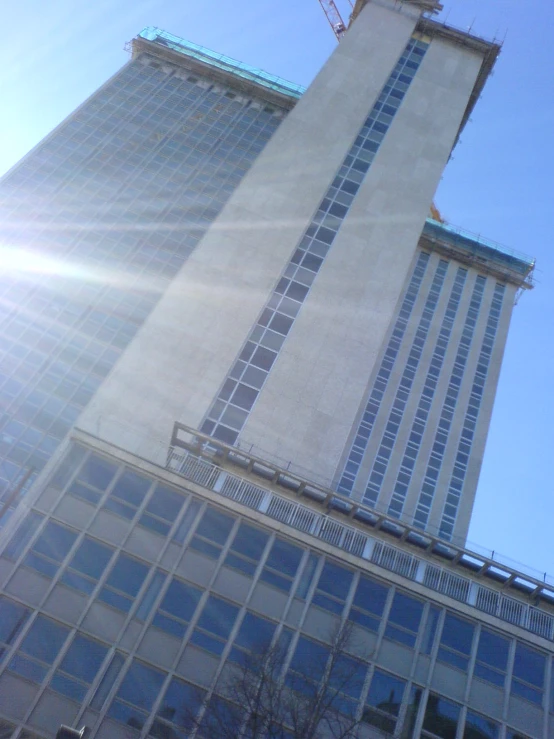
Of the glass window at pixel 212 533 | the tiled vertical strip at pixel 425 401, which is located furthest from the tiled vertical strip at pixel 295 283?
the tiled vertical strip at pixel 425 401

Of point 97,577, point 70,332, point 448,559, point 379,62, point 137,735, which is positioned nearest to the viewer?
point 137,735

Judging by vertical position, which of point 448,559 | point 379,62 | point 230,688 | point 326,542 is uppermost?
point 379,62

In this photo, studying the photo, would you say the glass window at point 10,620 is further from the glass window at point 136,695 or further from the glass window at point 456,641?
the glass window at point 456,641

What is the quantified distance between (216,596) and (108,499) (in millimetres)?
5449

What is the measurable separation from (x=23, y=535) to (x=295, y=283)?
27105 mm

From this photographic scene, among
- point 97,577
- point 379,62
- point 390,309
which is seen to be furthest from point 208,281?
point 379,62

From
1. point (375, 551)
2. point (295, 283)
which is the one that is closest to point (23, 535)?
point (375, 551)

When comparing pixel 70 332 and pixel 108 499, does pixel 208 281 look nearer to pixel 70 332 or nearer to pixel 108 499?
pixel 70 332

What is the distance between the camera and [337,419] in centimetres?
4162

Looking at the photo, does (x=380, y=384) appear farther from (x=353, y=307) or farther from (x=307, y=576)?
(x=307, y=576)

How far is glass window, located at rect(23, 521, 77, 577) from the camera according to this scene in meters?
25.2

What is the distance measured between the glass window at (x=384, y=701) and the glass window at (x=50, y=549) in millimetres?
11708

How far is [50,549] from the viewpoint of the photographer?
25.7 metres

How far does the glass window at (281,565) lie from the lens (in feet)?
86.8
